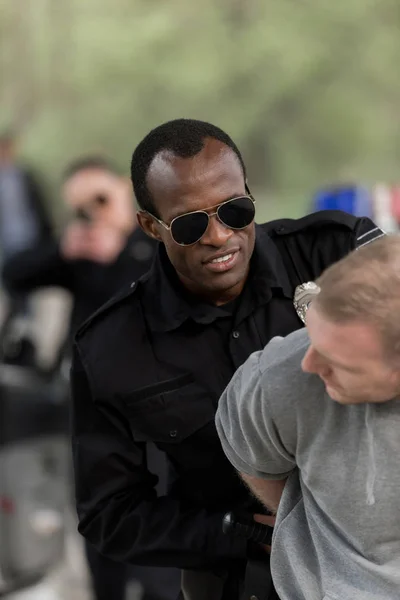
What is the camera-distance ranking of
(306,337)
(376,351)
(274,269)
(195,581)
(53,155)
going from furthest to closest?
(53,155) → (195,581) → (274,269) → (306,337) → (376,351)

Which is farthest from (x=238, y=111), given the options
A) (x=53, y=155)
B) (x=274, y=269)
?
(x=274, y=269)

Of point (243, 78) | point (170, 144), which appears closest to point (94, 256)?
point (170, 144)

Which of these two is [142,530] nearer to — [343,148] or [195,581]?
[195,581]

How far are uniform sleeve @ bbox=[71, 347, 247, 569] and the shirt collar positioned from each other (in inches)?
5.3

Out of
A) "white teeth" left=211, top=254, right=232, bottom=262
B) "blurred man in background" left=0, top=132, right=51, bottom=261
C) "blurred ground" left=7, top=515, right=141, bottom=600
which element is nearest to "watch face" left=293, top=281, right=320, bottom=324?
"white teeth" left=211, top=254, right=232, bottom=262

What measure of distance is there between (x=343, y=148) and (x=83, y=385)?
188 inches

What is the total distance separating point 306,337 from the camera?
0.97 metres

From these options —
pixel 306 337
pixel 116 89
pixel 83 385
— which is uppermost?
pixel 306 337

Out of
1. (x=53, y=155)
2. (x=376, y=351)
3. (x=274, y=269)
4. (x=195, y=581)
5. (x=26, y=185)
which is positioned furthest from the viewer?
(x=53, y=155)

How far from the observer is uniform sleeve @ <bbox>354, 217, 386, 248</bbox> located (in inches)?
51.6

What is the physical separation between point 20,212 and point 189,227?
4.11 m

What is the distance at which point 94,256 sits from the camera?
8.98 feet

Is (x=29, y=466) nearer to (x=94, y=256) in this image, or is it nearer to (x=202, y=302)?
(x=94, y=256)

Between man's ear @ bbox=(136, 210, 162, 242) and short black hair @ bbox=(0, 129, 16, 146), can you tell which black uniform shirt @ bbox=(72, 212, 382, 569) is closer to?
man's ear @ bbox=(136, 210, 162, 242)
